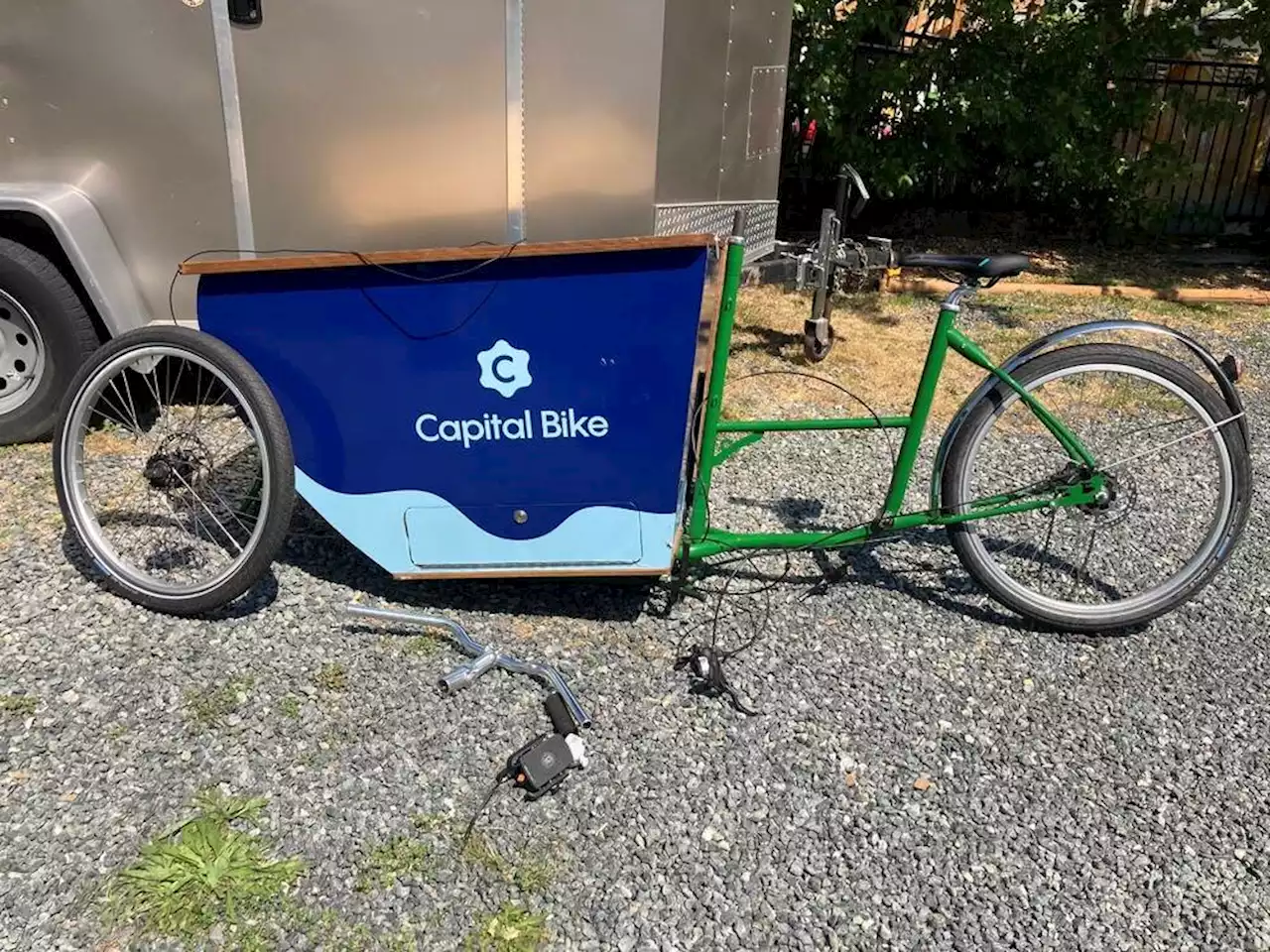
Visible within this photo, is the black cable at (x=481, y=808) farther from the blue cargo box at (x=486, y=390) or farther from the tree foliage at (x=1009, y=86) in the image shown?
→ the tree foliage at (x=1009, y=86)

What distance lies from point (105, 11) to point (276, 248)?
39.9 inches

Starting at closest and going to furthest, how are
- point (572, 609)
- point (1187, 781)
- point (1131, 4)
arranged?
point (1187, 781)
point (572, 609)
point (1131, 4)

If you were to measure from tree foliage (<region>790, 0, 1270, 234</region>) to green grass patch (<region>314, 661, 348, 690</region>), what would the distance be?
580cm

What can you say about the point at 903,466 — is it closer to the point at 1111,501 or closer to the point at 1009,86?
the point at 1111,501

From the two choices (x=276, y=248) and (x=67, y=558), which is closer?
(x=67, y=558)

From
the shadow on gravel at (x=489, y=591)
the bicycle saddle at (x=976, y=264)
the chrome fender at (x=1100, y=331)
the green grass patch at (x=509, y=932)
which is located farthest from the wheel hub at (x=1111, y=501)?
the green grass patch at (x=509, y=932)

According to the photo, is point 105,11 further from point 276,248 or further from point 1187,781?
point 1187,781

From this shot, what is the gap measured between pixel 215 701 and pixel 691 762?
1.35 metres

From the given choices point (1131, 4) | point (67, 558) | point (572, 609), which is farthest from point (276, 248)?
point (1131, 4)

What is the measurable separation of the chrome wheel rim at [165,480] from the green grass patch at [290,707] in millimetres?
460

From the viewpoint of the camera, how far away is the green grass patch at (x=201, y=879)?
226 centimetres

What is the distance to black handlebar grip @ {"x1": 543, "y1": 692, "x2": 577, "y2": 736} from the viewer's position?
2791 millimetres

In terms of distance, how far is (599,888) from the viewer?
238cm

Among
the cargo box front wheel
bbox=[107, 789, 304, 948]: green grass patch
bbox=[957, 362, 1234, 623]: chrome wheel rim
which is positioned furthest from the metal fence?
bbox=[107, 789, 304, 948]: green grass patch
